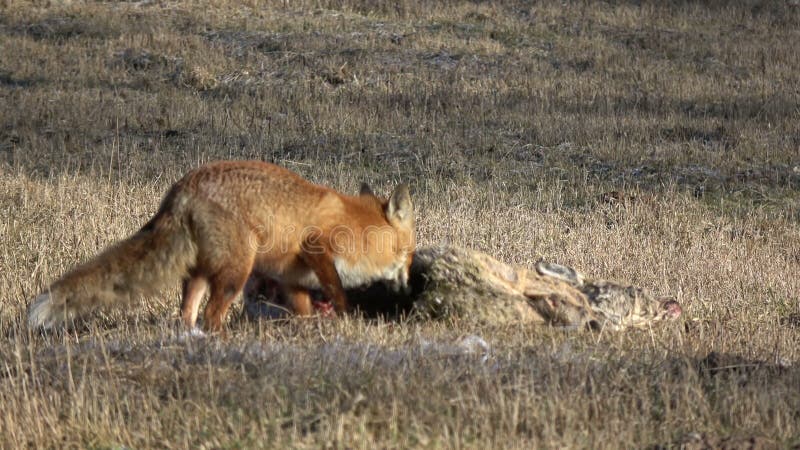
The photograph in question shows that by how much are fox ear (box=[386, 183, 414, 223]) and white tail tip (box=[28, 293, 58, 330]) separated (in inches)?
99.9

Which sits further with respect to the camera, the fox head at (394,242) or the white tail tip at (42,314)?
the fox head at (394,242)

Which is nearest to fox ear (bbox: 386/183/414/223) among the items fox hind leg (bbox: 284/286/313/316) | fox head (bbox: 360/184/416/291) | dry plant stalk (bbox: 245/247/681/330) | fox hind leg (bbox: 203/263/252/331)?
fox head (bbox: 360/184/416/291)

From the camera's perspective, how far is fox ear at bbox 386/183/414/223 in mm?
7754

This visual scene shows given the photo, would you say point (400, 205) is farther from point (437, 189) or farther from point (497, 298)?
point (437, 189)

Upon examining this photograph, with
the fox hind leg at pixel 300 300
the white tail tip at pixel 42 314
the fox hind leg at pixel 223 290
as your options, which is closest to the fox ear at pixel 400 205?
the fox hind leg at pixel 300 300

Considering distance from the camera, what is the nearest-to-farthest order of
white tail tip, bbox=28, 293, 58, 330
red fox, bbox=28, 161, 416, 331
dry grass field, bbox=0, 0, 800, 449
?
dry grass field, bbox=0, 0, 800, 449, white tail tip, bbox=28, 293, 58, 330, red fox, bbox=28, 161, 416, 331

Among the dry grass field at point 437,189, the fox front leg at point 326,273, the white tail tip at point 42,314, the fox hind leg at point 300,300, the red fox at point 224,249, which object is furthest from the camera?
the fox hind leg at point 300,300

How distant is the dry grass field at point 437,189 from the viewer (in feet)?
17.1

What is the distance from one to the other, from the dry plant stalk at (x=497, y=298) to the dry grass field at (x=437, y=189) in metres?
0.25

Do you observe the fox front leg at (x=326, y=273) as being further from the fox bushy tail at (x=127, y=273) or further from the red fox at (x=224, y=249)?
the fox bushy tail at (x=127, y=273)

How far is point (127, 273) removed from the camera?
22.5ft

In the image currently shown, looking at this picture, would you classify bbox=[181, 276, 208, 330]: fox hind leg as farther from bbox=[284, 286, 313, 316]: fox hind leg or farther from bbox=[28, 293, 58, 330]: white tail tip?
bbox=[28, 293, 58, 330]: white tail tip

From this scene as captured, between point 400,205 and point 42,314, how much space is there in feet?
8.83

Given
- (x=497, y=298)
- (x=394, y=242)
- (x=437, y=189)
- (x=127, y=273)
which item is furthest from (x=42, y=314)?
(x=437, y=189)
